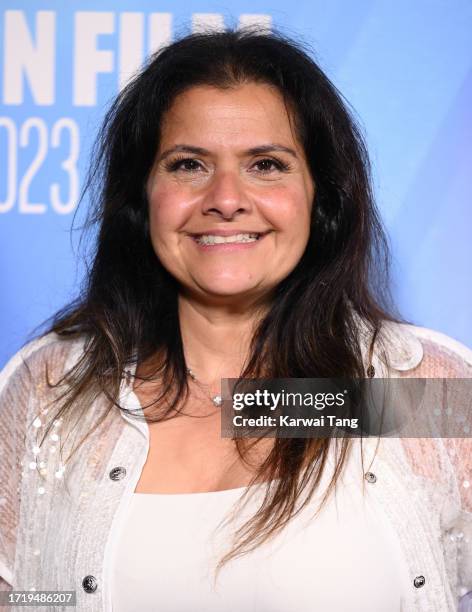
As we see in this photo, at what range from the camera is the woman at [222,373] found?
1341 millimetres

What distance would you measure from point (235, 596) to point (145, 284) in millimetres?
587

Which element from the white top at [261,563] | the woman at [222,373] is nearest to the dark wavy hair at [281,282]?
the woman at [222,373]

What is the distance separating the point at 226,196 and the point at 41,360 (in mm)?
438

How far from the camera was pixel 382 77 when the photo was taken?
1.82 m

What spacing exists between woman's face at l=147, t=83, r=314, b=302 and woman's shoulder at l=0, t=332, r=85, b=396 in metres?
0.24

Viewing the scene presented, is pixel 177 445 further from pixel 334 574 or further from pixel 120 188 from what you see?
pixel 120 188

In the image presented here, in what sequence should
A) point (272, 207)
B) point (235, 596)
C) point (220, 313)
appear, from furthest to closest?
point (220, 313) < point (272, 207) < point (235, 596)

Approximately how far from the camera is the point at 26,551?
148cm

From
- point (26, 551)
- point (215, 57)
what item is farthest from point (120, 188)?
point (26, 551)

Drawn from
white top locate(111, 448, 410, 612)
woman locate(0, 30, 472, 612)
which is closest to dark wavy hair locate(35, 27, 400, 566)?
woman locate(0, 30, 472, 612)

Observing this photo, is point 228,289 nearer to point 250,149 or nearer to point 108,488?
point 250,149

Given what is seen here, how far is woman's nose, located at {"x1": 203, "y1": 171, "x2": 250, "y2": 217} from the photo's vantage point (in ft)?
4.62

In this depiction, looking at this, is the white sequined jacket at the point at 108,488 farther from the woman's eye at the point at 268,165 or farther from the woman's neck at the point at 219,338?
the woman's eye at the point at 268,165

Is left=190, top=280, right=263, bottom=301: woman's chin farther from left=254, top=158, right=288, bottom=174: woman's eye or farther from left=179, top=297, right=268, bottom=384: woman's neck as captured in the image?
left=254, top=158, right=288, bottom=174: woman's eye
